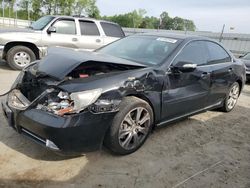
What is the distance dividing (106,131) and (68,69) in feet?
2.70

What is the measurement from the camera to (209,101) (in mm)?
4965

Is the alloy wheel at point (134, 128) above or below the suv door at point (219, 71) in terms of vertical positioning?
below

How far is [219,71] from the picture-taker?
5.01 m

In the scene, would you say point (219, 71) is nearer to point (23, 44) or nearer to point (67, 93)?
point (67, 93)

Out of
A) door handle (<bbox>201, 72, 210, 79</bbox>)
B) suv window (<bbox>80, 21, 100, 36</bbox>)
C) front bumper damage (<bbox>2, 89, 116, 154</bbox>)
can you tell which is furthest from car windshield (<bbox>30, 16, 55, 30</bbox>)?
front bumper damage (<bbox>2, 89, 116, 154</bbox>)

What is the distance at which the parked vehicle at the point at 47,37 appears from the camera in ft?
26.3

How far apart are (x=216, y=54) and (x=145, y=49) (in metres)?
1.60

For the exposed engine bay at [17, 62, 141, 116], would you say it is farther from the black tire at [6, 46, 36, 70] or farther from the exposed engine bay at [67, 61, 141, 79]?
the black tire at [6, 46, 36, 70]

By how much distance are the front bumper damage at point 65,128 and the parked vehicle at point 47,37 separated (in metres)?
5.34

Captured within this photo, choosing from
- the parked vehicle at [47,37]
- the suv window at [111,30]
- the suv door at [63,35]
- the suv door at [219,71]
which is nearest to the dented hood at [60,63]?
the suv door at [219,71]

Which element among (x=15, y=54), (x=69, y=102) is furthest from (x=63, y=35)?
(x=69, y=102)

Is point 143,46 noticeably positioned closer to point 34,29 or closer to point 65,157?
point 65,157

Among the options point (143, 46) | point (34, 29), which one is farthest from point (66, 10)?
point (143, 46)

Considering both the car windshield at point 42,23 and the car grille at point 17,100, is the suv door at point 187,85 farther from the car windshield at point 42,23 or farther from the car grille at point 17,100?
the car windshield at point 42,23
